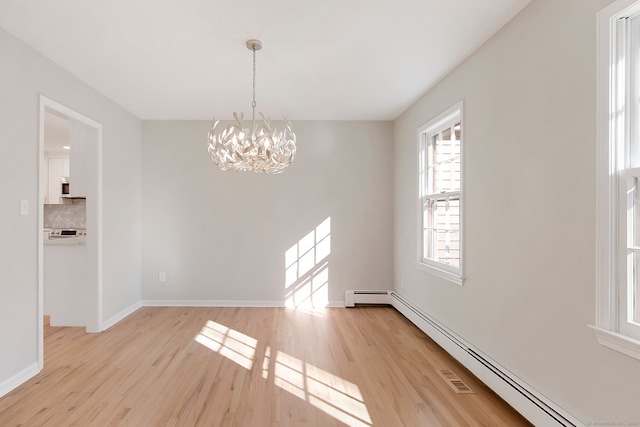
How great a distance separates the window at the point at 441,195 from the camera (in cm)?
329

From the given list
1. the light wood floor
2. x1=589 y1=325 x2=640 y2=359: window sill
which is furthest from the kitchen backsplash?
x1=589 y1=325 x2=640 y2=359: window sill

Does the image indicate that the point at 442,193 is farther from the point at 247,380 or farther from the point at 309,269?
the point at 247,380

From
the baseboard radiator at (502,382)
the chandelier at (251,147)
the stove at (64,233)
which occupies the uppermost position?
the chandelier at (251,147)

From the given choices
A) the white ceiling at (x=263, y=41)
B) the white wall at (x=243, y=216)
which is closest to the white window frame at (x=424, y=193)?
the white ceiling at (x=263, y=41)

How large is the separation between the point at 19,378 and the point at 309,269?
3190 mm

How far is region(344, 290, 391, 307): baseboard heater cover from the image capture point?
192 inches

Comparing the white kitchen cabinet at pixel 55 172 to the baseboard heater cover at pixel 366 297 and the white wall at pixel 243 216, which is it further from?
the baseboard heater cover at pixel 366 297

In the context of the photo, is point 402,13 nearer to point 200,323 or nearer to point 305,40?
point 305,40

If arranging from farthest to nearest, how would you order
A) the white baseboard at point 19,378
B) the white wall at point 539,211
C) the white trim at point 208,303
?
the white trim at point 208,303 → the white baseboard at point 19,378 → the white wall at point 539,211

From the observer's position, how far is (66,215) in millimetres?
6582

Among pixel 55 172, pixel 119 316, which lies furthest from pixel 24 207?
pixel 55 172

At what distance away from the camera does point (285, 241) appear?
4.91 metres

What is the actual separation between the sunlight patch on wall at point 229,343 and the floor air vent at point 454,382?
1.61 meters

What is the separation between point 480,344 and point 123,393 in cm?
272
